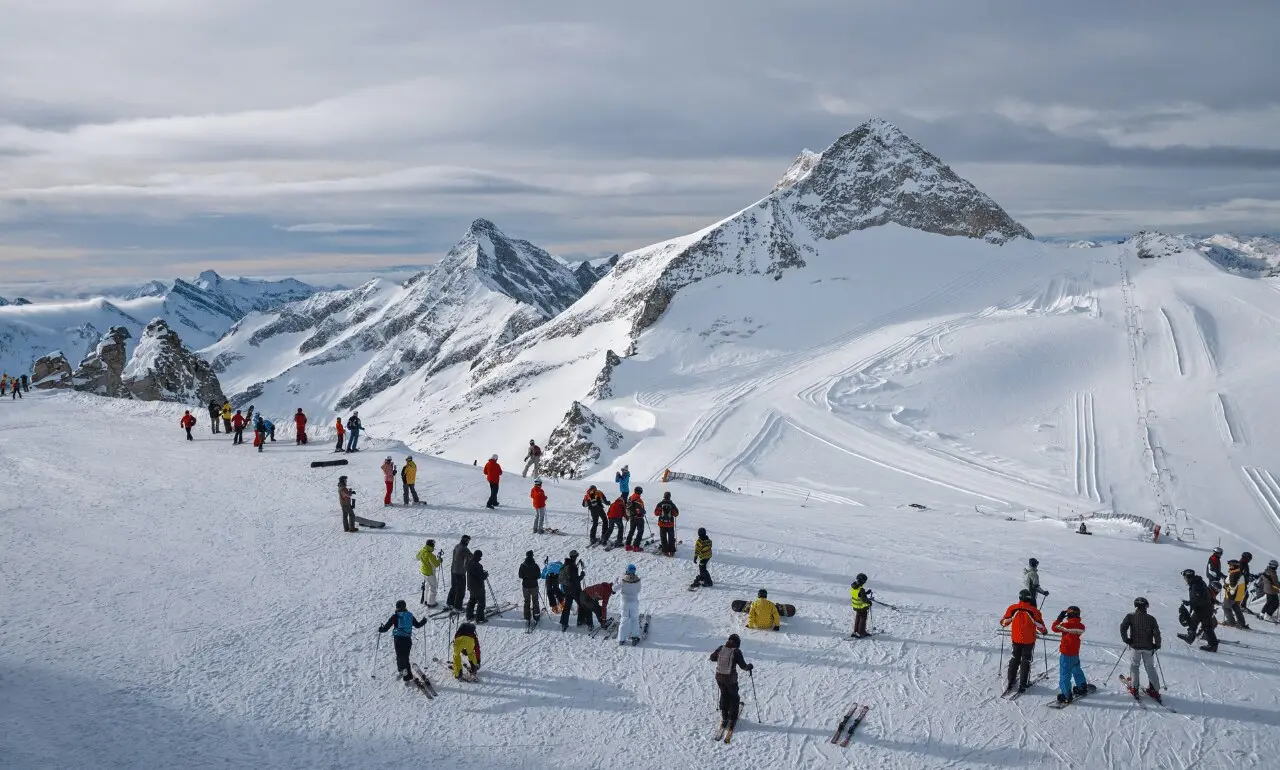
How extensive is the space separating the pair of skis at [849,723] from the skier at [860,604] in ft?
7.00

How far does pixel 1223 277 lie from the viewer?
71000 millimetres

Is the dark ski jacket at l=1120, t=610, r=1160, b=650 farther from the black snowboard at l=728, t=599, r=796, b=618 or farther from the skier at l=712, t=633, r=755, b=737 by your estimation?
the skier at l=712, t=633, r=755, b=737

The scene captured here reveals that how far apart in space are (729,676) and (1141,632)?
6927 millimetres

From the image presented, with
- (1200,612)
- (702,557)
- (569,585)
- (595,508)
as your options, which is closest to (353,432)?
(595,508)

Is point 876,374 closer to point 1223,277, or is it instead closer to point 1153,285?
point 1153,285

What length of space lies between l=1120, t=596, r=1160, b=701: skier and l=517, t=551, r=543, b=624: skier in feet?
33.9

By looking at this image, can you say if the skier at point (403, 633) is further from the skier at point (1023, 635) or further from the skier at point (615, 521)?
the skier at point (1023, 635)

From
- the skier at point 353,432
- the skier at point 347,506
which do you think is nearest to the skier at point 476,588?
the skier at point 347,506

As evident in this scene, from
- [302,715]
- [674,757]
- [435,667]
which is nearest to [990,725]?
[674,757]

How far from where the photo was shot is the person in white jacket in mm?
14159

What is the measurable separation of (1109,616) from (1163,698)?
3902 millimetres

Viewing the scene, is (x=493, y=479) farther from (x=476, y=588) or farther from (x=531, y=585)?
(x=531, y=585)

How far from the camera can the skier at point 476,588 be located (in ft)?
48.3

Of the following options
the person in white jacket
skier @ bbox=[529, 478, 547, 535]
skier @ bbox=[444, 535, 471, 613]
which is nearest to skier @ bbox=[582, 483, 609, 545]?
skier @ bbox=[529, 478, 547, 535]
